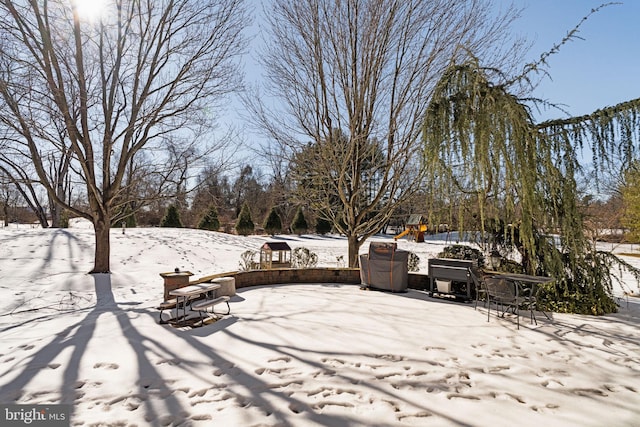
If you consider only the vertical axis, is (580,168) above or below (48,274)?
above

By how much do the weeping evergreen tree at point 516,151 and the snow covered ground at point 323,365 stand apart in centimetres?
162

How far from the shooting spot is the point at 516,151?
4.08 m

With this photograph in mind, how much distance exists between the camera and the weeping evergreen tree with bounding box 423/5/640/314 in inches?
163

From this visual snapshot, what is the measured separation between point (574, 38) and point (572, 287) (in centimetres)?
434

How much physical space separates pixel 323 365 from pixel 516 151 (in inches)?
144

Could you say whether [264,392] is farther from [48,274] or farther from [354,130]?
[48,274]

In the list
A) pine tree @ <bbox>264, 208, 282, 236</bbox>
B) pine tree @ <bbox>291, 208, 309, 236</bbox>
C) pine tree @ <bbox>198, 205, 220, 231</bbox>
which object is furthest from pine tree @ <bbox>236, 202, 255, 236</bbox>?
pine tree @ <bbox>291, 208, 309, 236</bbox>

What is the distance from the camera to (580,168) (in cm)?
479

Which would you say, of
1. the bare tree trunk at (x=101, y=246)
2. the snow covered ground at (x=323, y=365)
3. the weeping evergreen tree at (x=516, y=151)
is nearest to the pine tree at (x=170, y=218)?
the bare tree trunk at (x=101, y=246)

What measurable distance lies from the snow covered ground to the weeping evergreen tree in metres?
1.62

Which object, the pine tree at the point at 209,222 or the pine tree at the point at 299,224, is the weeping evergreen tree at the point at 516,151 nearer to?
the pine tree at the point at 299,224

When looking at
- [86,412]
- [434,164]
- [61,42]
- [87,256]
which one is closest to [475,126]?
[434,164]

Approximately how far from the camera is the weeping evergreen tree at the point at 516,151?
4133 mm

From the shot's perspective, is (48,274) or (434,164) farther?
(48,274)
